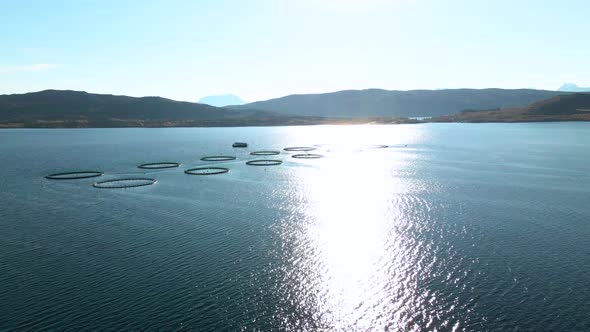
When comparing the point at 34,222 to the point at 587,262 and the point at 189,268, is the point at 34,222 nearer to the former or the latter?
the point at 189,268

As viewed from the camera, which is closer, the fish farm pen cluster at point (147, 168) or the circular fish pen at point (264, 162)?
the fish farm pen cluster at point (147, 168)

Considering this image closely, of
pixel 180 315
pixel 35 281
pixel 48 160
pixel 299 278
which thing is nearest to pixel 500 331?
pixel 299 278

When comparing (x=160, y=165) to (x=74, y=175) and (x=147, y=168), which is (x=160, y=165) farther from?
(x=74, y=175)

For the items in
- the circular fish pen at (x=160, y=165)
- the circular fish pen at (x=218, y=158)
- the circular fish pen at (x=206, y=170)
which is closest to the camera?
the circular fish pen at (x=206, y=170)

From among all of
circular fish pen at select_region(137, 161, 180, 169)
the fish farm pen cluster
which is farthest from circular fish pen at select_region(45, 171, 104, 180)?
circular fish pen at select_region(137, 161, 180, 169)

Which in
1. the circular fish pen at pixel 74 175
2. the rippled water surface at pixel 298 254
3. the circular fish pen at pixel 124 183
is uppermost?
the circular fish pen at pixel 74 175

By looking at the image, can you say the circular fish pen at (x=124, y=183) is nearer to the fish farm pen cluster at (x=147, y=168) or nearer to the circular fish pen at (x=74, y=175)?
the fish farm pen cluster at (x=147, y=168)

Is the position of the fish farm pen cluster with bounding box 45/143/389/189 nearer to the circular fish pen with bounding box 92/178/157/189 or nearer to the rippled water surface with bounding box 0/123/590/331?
the circular fish pen with bounding box 92/178/157/189

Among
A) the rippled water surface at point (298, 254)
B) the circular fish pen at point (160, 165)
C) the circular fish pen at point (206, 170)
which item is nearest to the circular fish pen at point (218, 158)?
the circular fish pen at point (160, 165)

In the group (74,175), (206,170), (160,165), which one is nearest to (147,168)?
(160,165)
